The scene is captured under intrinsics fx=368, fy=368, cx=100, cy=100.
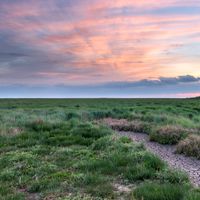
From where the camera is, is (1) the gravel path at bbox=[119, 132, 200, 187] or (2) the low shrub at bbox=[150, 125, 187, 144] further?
(2) the low shrub at bbox=[150, 125, 187, 144]

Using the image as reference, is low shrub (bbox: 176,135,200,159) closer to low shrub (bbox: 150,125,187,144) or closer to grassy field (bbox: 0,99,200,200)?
grassy field (bbox: 0,99,200,200)

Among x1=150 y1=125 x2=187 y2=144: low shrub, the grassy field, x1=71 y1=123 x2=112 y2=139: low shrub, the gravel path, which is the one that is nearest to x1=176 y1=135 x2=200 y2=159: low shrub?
the grassy field

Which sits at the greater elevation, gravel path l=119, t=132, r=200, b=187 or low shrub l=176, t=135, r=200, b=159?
low shrub l=176, t=135, r=200, b=159

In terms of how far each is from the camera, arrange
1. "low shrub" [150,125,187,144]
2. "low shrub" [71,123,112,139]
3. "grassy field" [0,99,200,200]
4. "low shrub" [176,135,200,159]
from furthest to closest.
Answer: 1. "low shrub" [71,123,112,139]
2. "low shrub" [150,125,187,144]
3. "low shrub" [176,135,200,159]
4. "grassy field" [0,99,200,200]

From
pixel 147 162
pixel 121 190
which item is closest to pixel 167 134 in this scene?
pixel 147 162

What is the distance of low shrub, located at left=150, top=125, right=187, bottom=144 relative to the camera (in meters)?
16.9

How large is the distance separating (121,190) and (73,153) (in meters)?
5.02

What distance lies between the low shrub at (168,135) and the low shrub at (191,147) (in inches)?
81.6

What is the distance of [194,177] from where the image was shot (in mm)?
10195

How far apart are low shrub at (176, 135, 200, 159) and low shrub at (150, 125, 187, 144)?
6.80 feet

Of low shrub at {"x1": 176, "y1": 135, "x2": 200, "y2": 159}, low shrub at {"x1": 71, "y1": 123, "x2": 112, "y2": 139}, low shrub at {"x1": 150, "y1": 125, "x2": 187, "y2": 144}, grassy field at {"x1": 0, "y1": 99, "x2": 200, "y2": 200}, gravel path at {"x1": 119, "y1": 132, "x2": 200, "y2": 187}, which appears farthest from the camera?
low shrub at {"x1": 71, "y1": 123, "x2": 112, "y2": 139}

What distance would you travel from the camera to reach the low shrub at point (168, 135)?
1692 cm

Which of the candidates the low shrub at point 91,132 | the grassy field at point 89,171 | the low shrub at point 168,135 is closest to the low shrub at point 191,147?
the grassy field at point 89,171

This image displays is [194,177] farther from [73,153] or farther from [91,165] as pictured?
[73,153]
